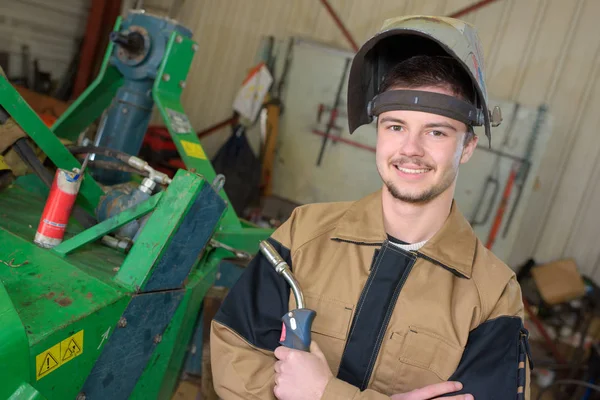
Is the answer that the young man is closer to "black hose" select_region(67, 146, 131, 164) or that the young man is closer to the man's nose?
the man's nose

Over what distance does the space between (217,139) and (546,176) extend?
143 inches

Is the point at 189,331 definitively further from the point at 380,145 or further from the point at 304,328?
the point at 380,145

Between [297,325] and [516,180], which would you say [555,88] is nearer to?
[516,180]

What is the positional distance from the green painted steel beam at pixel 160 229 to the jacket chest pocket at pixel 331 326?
0.52 meters

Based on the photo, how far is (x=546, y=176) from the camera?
191 inches

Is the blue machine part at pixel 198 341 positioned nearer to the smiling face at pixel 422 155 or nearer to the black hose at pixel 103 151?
the black hose at pixel 103 151

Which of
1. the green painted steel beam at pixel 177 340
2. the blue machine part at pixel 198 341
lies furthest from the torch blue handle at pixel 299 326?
the blue machine part at pixel 198 341

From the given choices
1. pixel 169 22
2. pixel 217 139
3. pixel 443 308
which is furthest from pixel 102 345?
pixel 217 139

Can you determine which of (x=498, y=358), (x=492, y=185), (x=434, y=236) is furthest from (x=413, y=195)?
(x=492, y=185)

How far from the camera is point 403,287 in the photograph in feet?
4.82

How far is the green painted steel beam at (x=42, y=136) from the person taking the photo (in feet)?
6.37

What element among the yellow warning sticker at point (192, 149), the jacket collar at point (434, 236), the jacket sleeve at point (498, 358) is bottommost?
the jacket sleeve at point (498, 358)

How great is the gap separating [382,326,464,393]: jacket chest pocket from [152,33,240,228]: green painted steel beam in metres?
1.19

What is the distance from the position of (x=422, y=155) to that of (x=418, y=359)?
57 cm
